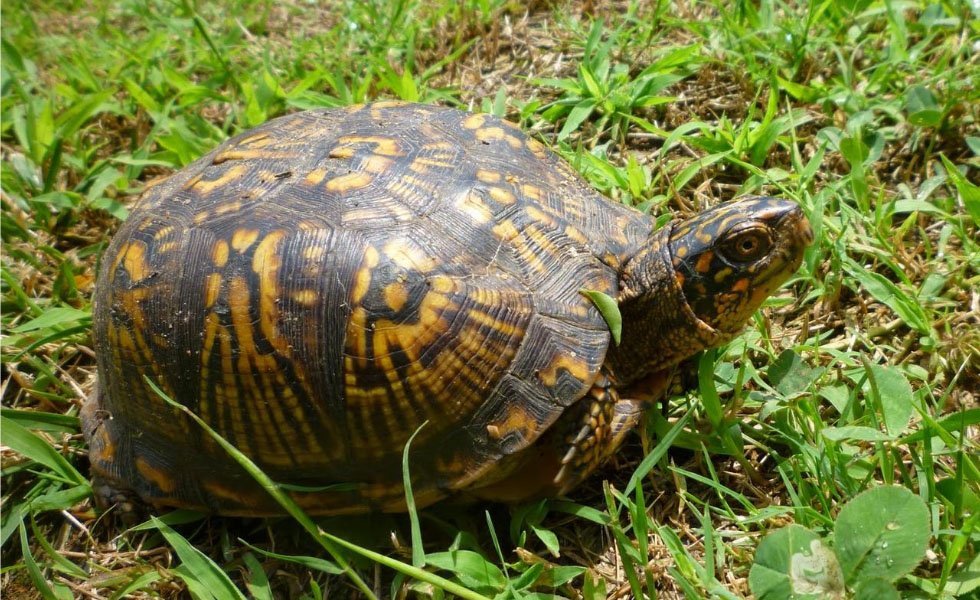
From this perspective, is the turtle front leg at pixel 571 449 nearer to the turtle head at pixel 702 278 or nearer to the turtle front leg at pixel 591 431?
the turtle front leg at pixel 591 431

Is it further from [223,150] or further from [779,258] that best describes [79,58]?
[779,258]

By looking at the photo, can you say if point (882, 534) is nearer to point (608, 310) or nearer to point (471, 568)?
point (608, 310)

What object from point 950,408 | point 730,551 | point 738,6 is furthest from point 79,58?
point 950,408

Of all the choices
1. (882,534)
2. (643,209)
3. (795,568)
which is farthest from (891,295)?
(795,568)

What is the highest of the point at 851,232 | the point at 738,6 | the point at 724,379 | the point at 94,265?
the point at 738,6

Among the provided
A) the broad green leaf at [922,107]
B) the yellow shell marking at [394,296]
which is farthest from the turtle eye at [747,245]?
the broad green leaf at [922,107]

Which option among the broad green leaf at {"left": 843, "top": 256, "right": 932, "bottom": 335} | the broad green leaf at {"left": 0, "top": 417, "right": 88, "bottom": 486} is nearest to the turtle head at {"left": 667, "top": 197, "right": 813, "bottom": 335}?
the broad green leaf at {"left": 843, "top": 256, "right": 932, "bottom": 335}
